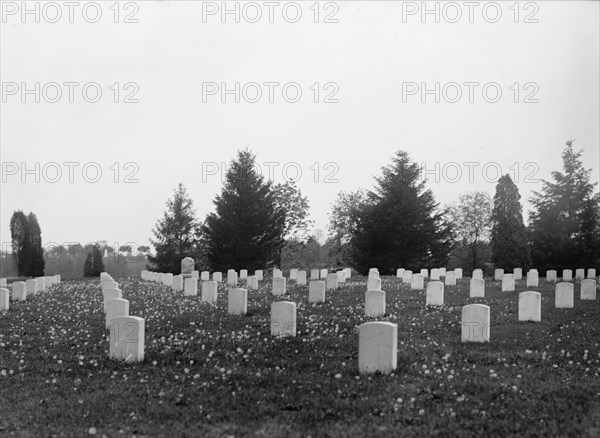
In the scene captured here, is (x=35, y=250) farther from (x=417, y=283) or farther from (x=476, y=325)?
(x=476, y=325)

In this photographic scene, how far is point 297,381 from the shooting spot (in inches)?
320

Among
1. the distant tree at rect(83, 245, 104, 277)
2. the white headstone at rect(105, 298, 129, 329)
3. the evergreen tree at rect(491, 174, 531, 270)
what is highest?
the evergreen tree at rect(491, 174, 531, 270)

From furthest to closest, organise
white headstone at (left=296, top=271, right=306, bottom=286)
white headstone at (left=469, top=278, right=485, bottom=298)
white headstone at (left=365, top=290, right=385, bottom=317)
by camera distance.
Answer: white headstone at (left=296, top=271, right=306, bottom=286), white headstone at (left=469, top=278, right=485, bottom=298), white headstone at (left=365, top=290, right=385, bottom=317)

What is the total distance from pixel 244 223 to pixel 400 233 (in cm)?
1297

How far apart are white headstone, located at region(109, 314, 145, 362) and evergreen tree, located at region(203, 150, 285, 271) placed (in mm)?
38559

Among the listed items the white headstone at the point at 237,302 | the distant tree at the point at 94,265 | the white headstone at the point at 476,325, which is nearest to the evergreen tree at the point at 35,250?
the distant tree at the point at 94,265

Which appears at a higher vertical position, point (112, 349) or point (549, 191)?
point (549, 191)

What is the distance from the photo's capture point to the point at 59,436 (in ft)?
20.2

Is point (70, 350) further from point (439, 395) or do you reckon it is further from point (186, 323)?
point (439, 395)

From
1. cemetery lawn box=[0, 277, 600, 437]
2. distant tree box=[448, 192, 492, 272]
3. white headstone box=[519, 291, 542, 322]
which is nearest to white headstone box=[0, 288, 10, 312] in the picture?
cemetery lawn box=[0, 277, 600, 437]

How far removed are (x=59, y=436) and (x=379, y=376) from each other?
4174 mm

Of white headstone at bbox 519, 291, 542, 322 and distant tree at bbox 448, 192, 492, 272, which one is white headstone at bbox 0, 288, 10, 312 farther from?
distant tree at bbox 448, 192, 492, 272

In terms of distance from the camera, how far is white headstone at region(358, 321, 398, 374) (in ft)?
27.8

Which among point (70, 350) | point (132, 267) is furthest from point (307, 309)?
point (132, 267)
